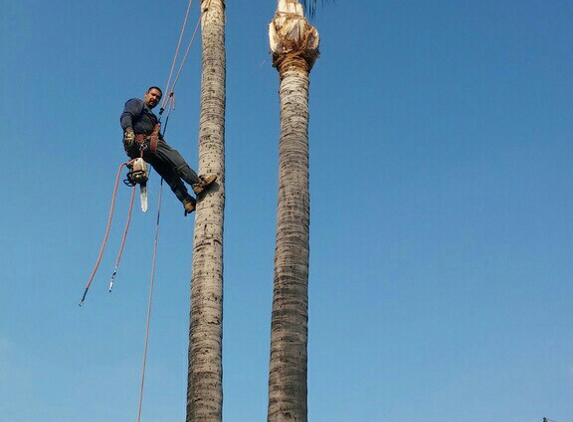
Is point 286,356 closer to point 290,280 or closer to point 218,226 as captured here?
point 290,280

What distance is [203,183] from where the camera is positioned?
10.4m

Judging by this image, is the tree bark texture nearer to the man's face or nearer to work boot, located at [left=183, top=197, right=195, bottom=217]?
work boot, located at [left=183, top=197, right=195, bottom=217]

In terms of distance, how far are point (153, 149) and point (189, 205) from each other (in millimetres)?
1055

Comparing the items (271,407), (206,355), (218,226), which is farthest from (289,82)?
(271,407)

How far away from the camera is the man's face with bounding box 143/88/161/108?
1233 cm

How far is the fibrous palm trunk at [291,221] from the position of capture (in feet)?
27.2

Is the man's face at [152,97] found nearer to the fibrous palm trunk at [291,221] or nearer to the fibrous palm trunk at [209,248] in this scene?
the fibrous palm trunk at [209,248]

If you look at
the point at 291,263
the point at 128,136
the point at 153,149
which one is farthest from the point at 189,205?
the point at 291,263

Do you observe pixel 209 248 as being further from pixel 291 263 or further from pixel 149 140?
pixel 149 140

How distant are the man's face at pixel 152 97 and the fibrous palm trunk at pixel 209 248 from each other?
3.54ft

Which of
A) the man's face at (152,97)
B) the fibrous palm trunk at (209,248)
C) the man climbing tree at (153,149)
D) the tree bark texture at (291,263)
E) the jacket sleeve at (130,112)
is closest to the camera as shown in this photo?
the tree bark texture at (291,263)

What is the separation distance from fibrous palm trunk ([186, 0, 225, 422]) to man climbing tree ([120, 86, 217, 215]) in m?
0.49

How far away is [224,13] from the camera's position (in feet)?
40.4

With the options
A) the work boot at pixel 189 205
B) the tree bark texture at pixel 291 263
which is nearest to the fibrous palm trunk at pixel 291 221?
the tree bark texture at pixel 291 263
